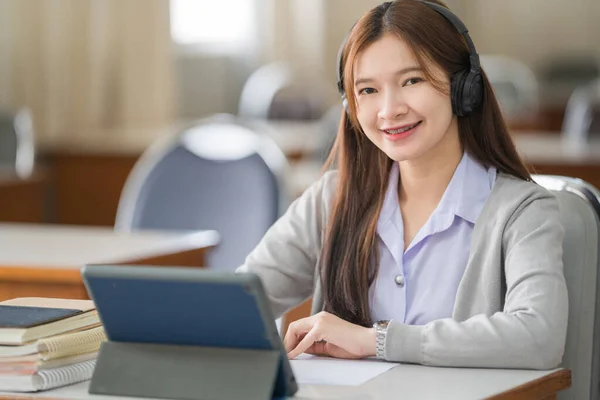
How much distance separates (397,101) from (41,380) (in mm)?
666

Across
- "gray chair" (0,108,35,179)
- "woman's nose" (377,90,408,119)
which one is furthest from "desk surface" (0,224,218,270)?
"gray chair" (0,108,35,179)

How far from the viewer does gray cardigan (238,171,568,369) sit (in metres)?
1.59

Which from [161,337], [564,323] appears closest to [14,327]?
[161,337]

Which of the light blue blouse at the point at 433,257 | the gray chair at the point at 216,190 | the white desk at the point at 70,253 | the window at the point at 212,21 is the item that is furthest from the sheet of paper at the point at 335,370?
the window at the point at 212,21

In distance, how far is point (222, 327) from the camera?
4.41 ft

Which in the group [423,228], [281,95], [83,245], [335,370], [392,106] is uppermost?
[392,106]

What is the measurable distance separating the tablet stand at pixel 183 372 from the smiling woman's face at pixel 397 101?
540 mm

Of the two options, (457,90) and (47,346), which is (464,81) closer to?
(457,90)

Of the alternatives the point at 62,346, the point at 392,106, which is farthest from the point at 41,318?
the point at 392,106

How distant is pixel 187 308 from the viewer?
1.34 m

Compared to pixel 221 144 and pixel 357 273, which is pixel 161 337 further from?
pixel 221 144

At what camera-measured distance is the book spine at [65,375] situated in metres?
1.42

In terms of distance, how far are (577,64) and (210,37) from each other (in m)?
4.59

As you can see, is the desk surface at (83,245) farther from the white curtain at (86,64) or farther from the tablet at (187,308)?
the white curtain at (86,64)
